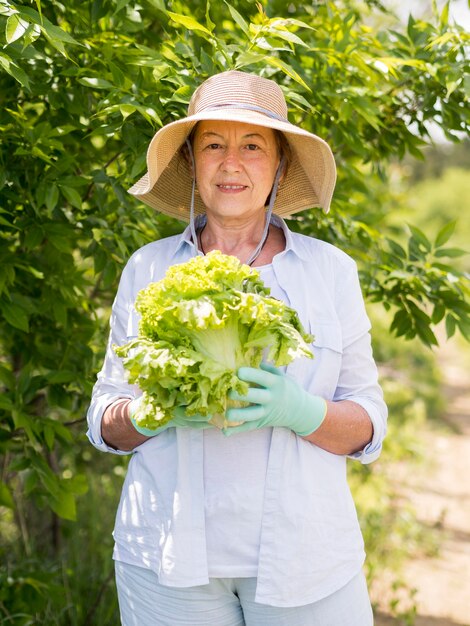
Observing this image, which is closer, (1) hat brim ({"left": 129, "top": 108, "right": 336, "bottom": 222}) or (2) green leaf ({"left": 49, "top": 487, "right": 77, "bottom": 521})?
(1) hat brim ({"left": 129, "top": 108, "right": 336, "bottom": 222})

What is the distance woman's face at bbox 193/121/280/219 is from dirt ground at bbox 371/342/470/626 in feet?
10.8

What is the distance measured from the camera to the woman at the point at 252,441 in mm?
2055

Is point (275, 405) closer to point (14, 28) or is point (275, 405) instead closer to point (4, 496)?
point (14, 28)

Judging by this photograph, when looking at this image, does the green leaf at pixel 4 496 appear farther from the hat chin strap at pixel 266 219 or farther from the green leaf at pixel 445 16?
the green leaf at pixel 445 16

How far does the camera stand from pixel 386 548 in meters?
5.45

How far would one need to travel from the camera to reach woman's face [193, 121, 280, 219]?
7.32 ft

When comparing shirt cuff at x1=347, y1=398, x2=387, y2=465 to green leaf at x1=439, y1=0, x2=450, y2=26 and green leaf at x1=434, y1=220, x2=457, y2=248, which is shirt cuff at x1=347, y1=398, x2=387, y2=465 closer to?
green leaf at x1=434, y1=220, x2=457, y2=248

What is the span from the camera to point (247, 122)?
85.1 inches

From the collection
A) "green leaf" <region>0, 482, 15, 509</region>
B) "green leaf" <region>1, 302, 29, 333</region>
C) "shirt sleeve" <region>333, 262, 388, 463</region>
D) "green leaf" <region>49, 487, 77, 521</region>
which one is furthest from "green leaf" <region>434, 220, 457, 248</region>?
"green leaf" <region>0, 482, 15, 509</region>

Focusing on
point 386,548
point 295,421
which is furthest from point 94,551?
point 295,421

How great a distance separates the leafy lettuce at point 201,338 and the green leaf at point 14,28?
752mm

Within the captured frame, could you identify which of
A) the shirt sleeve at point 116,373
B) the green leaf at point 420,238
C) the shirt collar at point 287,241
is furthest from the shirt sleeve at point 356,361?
the green leaf at point 420,238

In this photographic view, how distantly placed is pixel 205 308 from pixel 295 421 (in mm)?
417

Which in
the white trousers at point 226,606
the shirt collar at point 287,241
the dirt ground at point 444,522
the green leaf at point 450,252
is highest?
the shirt collar at point 287,241
